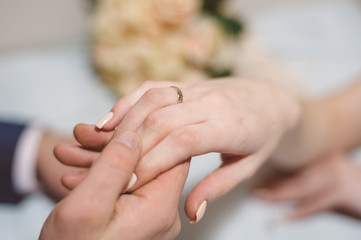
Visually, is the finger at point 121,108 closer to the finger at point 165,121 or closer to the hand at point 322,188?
the finger at point 165,121

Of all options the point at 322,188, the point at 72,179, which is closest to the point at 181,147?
the point at 72,179

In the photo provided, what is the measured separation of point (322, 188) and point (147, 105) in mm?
535

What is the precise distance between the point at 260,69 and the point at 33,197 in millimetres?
685

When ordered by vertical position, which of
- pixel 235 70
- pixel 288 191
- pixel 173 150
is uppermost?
pixel 173 150

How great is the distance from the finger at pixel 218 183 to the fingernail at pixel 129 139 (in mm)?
100

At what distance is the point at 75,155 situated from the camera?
36 centimetres

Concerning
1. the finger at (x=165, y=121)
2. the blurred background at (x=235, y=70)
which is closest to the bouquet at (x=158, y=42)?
the blurred background at (x=235, y=70)

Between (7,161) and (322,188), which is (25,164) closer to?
(7,161)

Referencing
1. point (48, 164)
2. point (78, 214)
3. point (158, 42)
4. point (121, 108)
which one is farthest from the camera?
point (158, 42)

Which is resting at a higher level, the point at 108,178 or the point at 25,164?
the point at 108,178

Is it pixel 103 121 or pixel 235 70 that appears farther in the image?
pixel 235 70

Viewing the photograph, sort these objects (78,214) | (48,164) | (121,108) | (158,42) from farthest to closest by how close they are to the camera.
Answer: (158,42) < (48,164) < (121,108) < (78,214)

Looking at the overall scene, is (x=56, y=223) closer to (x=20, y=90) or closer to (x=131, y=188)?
(x=131, y=188)

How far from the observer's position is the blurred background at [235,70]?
2.19ft
